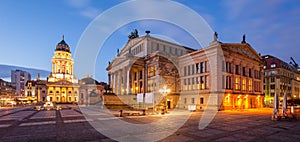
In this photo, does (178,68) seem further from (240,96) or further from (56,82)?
(56,82)

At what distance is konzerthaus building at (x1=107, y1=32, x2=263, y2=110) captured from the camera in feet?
134

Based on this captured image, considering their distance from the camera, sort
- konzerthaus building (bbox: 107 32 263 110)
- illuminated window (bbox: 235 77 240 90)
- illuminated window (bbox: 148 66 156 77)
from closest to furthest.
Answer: konzerthaus building (bbox: 107 32 263 110) → illuminated window (bbox: 235 77 240 90) → illuminated window (bbox: 148 66 156 77)

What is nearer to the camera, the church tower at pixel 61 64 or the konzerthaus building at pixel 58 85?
the konzerthaus building at pixel 58 85

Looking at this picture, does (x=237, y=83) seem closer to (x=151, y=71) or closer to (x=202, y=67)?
(x=202, y=67)

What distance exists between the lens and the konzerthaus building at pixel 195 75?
4088 cm

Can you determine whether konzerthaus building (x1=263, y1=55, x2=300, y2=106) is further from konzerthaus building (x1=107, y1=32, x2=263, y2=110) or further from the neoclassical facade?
the neoclassical facade

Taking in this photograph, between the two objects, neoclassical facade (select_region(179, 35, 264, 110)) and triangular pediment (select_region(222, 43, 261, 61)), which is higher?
triangular pediment (select_region(222, 43, 261, 61))

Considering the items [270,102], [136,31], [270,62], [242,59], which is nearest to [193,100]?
[242,59]

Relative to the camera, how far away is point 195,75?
150 ft

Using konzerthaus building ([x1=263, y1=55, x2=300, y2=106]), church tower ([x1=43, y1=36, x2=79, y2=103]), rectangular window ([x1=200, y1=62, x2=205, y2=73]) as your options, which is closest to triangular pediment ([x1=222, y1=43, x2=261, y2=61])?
rectangular window ([x1=200, y1=62, x2=205, y2=73])

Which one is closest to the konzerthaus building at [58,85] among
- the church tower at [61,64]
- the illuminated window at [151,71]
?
the church tower at [61,64]

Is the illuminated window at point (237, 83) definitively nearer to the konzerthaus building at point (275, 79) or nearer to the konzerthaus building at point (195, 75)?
the konzerthaus building at point (195, 75)

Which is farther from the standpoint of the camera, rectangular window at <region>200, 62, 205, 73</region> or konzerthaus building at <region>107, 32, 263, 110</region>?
rectangular window at <region>200, 62, 205, 73</region>

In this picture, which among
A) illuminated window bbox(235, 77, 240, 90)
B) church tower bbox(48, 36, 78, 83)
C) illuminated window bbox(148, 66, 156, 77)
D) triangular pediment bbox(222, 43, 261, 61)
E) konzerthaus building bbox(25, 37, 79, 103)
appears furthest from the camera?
church tower bbox(48, 36, 78, 83)
